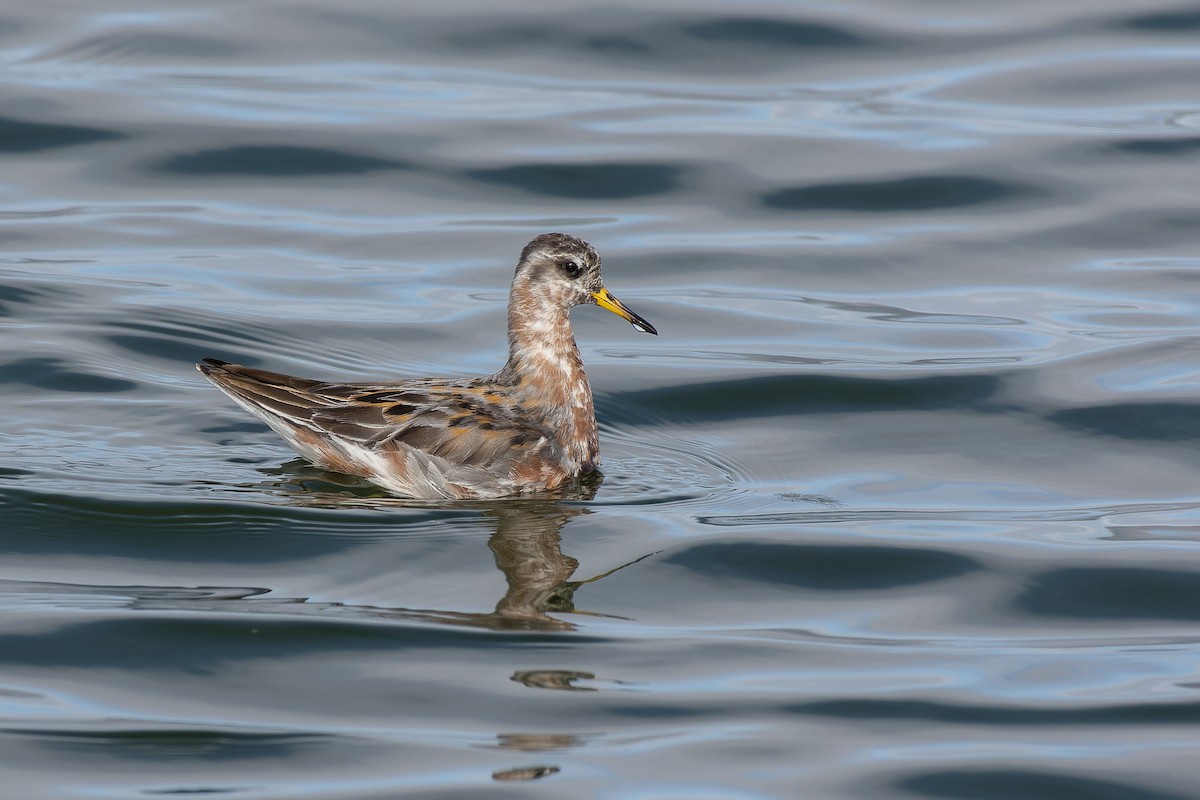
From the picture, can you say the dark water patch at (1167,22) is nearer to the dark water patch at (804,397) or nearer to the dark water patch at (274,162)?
the dark water patch at (274,162)

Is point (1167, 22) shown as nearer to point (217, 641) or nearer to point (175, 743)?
point (217, 641)

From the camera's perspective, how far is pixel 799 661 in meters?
8.30

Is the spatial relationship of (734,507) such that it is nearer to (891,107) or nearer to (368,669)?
(368,669)

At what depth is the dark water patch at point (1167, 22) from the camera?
21.9 meters

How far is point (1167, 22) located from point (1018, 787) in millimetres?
17080

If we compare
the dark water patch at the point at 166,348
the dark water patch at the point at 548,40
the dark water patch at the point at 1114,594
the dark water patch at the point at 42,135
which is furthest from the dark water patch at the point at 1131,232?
the dark water patch at the point at 42,135

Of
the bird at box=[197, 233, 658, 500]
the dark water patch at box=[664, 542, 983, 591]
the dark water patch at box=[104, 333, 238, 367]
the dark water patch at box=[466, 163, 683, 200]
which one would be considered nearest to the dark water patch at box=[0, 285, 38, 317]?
the dark water patch at box=[104, 333, 238, 367]

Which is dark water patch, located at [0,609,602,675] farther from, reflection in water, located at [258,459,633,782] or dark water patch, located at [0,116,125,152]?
dark water patch, located at [0,116,125,152]

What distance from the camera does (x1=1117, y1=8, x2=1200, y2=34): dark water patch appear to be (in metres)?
21.9

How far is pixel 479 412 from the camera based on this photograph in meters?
11.1

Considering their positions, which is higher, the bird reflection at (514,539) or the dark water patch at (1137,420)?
the dark water patch at (1137,420)

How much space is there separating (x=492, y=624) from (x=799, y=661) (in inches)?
57.4

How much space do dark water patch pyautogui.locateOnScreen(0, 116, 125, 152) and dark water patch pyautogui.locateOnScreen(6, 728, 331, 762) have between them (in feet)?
39.4

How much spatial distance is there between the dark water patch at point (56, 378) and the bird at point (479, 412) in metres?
1.30
